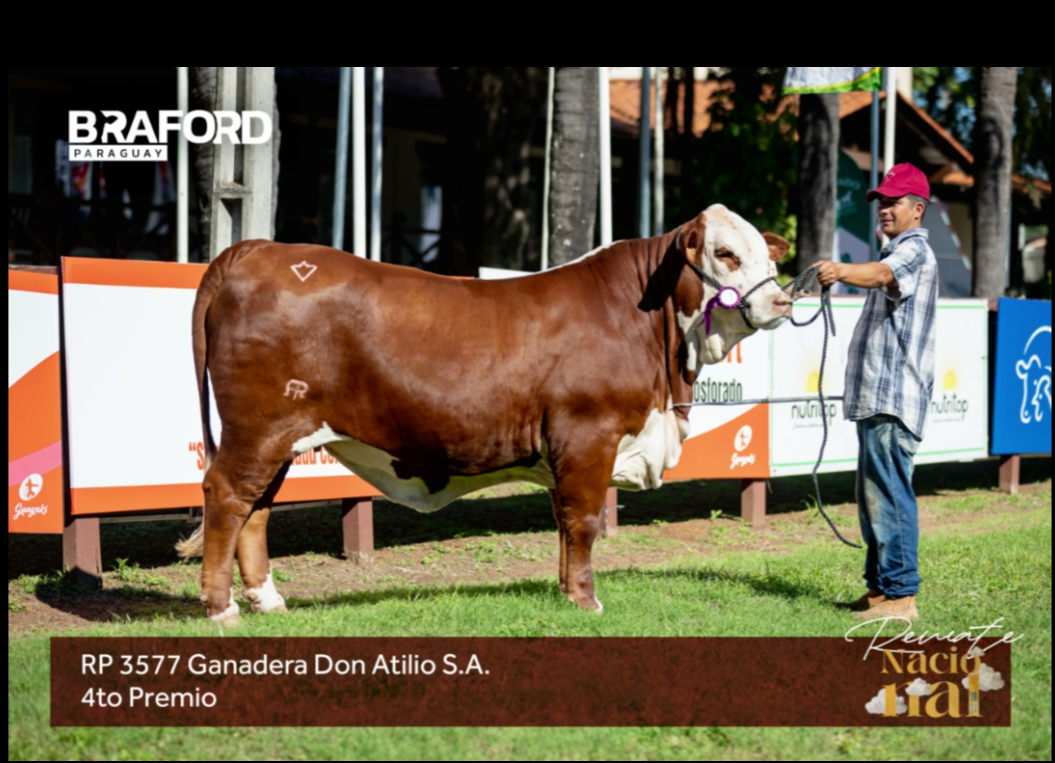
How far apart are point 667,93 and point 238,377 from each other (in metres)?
19.5

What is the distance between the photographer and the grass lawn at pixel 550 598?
4043 mm

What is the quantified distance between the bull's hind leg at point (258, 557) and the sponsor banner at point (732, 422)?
477 centimetres

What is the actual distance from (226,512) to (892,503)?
137 inches

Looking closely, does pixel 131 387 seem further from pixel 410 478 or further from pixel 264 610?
pixel 410 478

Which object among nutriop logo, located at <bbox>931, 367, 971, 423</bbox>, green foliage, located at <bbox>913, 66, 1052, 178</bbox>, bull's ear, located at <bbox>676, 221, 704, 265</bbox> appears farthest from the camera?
green foliage, located at <bbox>913, 66, 1052, 178</bbox>

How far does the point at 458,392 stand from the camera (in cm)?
549

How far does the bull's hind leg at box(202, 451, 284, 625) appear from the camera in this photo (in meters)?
5.45

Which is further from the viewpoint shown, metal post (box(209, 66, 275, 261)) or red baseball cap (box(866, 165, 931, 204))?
metal post (box(209, 66, 275, 261))

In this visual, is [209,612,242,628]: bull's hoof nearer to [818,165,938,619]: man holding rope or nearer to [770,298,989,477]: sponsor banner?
A: [818,165,938,619]: man holding rope

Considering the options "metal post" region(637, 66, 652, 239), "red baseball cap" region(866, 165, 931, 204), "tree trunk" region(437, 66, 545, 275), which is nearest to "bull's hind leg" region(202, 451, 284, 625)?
"red baseball cap" region(866, 165, 931, 204)

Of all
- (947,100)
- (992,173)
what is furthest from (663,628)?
(947,100)

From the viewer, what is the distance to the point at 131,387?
7.32m
